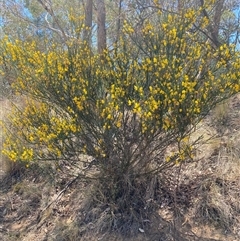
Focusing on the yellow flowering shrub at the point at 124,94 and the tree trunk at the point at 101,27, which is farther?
the tree trunk at the point at 101,27

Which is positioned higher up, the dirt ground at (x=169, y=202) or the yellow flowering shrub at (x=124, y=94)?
the yellow flowering shrub at (x=124, y=94)

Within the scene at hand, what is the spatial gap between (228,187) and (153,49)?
1.92 metres

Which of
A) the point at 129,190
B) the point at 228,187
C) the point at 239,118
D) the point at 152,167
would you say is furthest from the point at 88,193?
the point at 239,118

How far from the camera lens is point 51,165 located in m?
5.55

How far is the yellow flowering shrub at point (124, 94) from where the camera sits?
12.3 ft

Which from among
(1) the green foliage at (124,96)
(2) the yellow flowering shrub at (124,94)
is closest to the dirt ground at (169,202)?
(1) the green foliage at (124,96)

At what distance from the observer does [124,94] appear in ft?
12.6

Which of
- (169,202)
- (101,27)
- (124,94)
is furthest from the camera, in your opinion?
(101,27)

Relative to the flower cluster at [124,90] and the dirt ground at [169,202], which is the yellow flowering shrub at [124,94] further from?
the dirt ground at [169,202]

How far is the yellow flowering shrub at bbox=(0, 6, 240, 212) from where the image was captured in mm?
3752

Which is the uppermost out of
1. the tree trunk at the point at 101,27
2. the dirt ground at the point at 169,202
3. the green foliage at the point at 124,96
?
the tree trunk at the point at 101,27

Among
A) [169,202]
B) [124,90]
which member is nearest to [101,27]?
[124,90]

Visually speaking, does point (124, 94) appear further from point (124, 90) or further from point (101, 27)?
point (101, 27)

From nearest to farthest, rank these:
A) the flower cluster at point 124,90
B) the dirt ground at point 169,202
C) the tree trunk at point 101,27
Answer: the flower cluster at point 124,90, the dirt ground at point 169,202, the tree trunk at point 101,27
